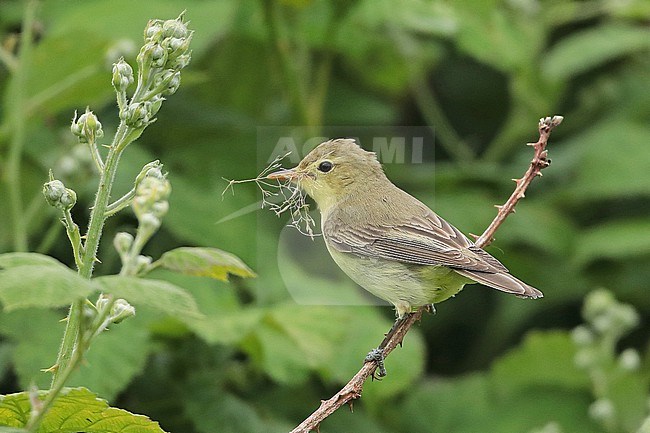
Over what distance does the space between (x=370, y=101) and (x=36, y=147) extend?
1917 mm

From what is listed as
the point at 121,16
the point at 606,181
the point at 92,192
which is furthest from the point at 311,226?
the point at 606,181

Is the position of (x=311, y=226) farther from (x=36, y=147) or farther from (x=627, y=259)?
(x=627, y=259)

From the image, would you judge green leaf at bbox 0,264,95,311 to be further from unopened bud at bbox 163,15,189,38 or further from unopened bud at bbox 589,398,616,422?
unopened bud at bbox 589,398,616,422

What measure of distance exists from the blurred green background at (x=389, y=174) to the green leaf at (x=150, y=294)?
5.52 ft

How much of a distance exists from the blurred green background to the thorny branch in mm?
1102

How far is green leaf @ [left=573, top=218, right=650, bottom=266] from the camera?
4.38m

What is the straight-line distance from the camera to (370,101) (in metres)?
5.36

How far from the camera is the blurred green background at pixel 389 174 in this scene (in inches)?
137

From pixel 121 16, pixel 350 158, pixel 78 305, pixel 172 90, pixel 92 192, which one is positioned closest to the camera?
pixel 78 305

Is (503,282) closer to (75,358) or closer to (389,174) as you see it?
(75,358)

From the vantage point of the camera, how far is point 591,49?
5027 mm

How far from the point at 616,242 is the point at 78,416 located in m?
3.35

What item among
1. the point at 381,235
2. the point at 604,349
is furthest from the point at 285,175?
the point at 604,349

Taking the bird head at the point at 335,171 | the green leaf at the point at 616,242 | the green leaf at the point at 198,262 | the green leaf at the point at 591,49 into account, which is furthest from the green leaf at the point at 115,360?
the green leaf at the point at 591,49
